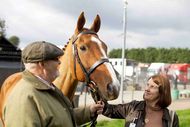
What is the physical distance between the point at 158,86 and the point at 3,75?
5100 mm

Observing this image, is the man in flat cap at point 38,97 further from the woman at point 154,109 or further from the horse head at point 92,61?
the horse head at point 92,61

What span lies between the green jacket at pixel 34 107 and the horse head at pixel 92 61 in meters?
1.40

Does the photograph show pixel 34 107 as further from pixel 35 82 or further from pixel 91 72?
pixel 91 72

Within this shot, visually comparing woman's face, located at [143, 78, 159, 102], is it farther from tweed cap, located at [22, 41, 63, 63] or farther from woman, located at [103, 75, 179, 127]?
tweed cap, located at [22, 41, 63, 63]

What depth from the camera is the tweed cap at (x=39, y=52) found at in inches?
103

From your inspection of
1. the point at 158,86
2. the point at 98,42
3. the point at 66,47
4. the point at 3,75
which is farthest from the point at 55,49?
the point at 3,75

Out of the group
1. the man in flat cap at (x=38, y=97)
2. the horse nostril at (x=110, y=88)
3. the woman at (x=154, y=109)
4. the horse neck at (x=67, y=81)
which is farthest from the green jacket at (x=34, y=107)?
the horse neck at (x=67, y=81)

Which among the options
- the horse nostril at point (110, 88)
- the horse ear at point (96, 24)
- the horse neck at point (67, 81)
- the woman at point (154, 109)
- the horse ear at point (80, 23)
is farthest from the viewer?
the horse ear at point (96, 24)

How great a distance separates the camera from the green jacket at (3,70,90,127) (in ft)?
7.93

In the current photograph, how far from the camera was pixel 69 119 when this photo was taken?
2.71m

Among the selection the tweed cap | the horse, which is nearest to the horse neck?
the horse

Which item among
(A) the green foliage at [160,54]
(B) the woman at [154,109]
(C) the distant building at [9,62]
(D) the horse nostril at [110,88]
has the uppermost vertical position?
(A) the green foliage at [160,54]

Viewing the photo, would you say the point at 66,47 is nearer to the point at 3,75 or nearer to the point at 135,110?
the point at 135,110

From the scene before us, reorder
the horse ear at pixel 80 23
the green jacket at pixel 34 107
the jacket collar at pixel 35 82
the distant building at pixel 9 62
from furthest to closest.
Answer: the distant building at pixel 9 62 → the horse ear at pixel 80 23 → the jacket collar at pixel 35 82 → the green jacket at pixel 34 107
